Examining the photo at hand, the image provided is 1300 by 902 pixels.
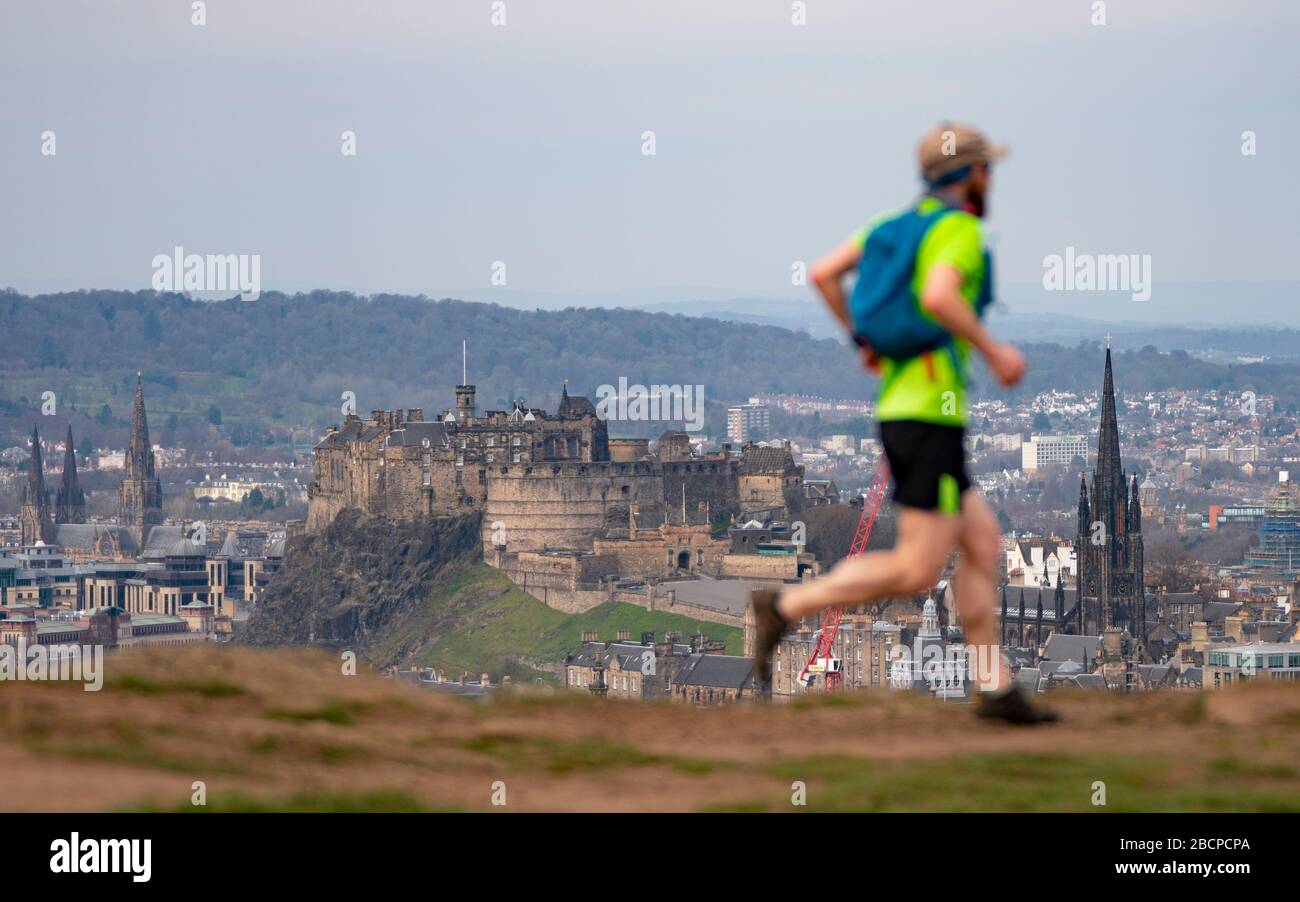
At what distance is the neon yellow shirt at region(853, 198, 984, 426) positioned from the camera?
10523mm

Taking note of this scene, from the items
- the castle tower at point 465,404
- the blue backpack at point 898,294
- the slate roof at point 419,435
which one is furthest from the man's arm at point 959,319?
the castle tower at point 465,404

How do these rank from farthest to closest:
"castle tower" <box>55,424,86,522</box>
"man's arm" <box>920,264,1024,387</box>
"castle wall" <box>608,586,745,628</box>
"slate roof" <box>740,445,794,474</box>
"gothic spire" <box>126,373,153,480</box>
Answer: "gothic spire" <box>126,373,153,480</box>, "castle tower" <box>55,424,86,522</box>, "slate roof" <box>740,445,794,474</box>, "castle wall" <box>608,586,745,628</box>, "man's arm" <box>920,264,1024,387</box>

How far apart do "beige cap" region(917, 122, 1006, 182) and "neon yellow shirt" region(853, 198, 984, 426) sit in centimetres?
22

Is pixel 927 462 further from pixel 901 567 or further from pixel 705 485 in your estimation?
pixel 705 485

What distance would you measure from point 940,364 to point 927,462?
0.41m

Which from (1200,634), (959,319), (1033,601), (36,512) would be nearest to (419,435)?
(1033,601)

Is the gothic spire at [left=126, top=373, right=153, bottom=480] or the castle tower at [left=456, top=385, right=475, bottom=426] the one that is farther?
the gothic spire at [left=126, top=373, right=153, bottom=480]

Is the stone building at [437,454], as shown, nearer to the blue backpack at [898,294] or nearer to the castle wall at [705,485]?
the castle wall at [705,485]

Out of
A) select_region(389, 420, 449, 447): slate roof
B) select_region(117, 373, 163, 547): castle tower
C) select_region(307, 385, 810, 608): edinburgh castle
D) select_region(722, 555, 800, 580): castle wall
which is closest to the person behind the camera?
select_region(722, 555, 800, 580): castle wall

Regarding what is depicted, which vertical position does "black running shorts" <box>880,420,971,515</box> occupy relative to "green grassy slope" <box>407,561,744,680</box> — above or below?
above

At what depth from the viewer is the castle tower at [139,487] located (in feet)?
605

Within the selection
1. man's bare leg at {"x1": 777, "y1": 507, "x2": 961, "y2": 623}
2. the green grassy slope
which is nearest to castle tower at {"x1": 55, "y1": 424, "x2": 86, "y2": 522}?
the green grassy slope

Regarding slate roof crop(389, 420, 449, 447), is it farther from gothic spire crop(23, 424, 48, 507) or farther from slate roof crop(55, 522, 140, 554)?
gothic spire crop(23, 424, 48, 507)

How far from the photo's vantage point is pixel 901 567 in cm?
1066
